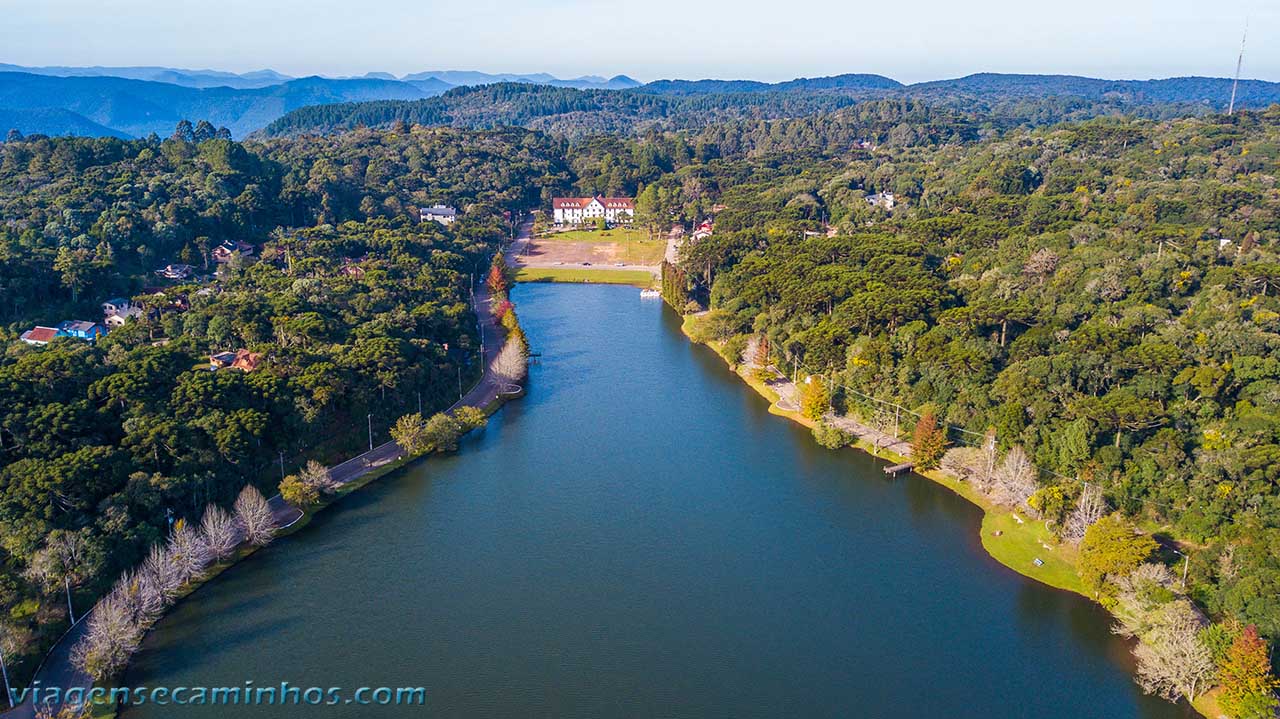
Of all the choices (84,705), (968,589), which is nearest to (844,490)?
(968,589)

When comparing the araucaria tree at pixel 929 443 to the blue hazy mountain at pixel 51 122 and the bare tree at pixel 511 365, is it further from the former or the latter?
the blue hazy mountain at pixel 51 122

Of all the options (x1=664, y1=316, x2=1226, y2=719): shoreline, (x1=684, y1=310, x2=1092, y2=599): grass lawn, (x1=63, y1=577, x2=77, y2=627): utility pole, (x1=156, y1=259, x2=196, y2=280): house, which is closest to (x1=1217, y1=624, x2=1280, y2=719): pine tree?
(x1=664, y1=316, x2=1226, y2=719): shoreline

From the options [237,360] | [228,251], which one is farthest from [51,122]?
[237,360]

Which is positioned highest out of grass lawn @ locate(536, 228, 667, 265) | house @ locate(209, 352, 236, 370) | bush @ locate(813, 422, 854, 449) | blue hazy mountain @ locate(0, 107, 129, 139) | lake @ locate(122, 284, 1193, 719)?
blue hazy mountain @ locate(0, 107, 129, 139)

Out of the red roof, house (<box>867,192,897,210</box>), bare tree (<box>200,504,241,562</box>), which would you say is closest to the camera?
bare tree (<box>200,504,241,562</box>)

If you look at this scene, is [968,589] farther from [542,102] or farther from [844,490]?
[542,102]

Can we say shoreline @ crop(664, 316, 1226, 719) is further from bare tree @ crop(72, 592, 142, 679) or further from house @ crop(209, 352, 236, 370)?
house @ crop(209, 352, 236, 370)

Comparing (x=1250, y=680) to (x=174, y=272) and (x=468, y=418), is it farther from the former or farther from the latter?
(x=174, y=272)
